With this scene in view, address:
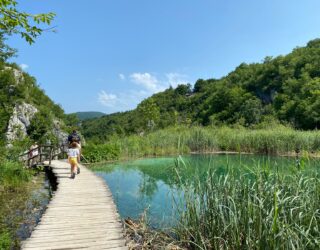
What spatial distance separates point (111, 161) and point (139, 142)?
3.58 meters

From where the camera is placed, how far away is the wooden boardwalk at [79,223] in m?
4.59

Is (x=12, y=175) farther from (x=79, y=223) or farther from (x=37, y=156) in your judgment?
(x=79, y=223)

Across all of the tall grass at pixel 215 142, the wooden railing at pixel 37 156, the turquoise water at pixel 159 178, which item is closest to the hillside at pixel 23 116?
the wooden railing at pixel 37 156

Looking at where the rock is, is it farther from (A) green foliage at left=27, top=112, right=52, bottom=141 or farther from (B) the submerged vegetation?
Result: (B) the submerged vegetation

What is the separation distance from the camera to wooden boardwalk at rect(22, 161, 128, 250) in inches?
181

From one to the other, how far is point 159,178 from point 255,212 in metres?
8.97

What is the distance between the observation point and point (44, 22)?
440cm

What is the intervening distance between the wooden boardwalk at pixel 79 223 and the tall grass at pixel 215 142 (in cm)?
965

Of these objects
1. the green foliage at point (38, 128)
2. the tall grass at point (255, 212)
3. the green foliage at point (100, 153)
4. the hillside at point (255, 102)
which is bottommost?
the tall grass at point (255, 212)

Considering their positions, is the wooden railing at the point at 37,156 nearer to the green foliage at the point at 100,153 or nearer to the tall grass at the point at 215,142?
the green foliage at the point at 100,153

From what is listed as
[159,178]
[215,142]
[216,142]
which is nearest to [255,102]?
[216,142]

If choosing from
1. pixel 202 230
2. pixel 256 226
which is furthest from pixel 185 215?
pixel 256 226

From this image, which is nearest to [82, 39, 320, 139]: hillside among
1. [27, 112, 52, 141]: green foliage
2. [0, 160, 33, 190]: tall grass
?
[27, 112, 52, 141]: green foliage

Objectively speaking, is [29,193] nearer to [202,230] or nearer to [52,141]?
[202,230]
